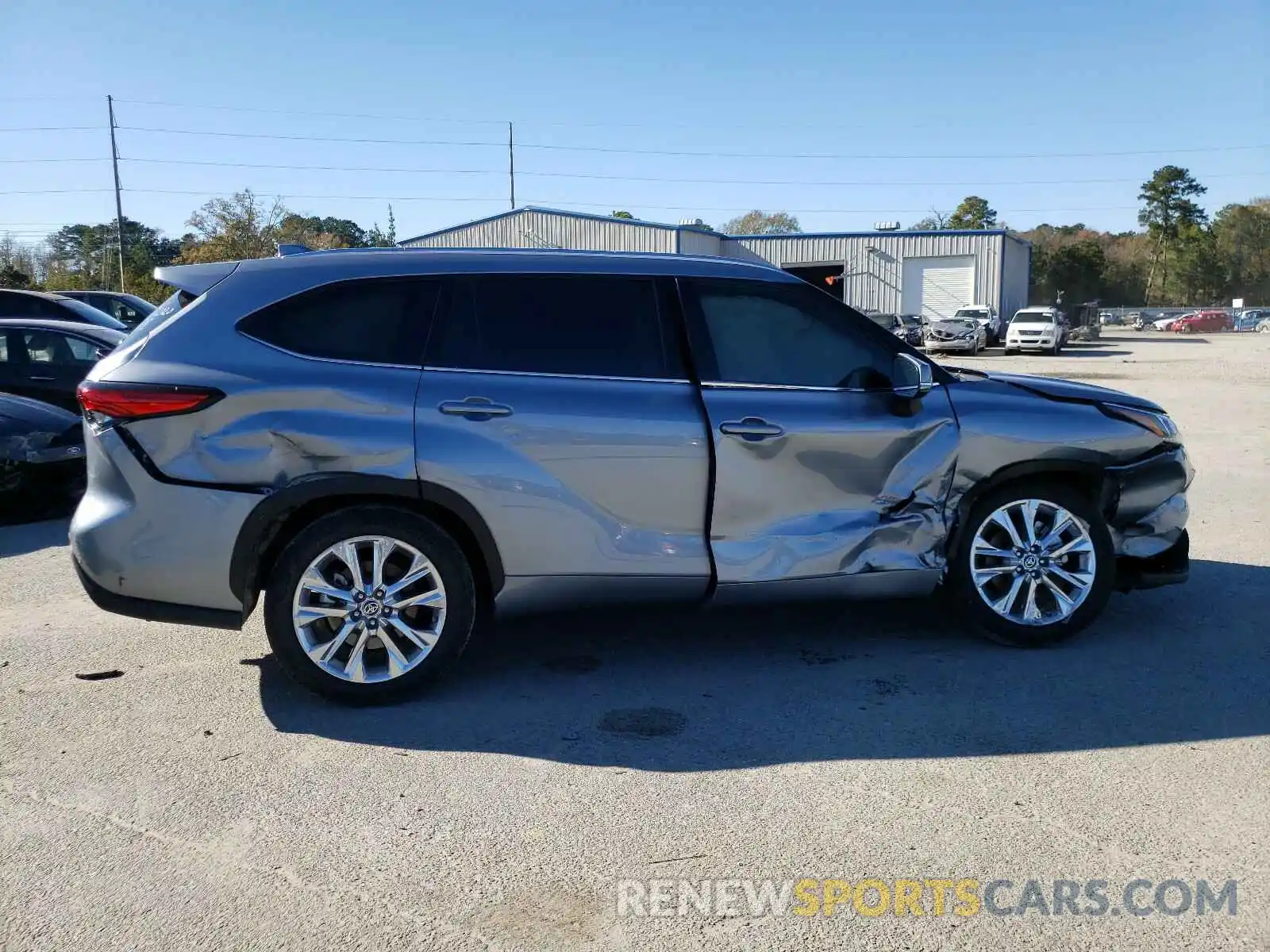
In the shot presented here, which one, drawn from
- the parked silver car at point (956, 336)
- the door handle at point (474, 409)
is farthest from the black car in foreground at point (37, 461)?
the parked silver car at point (956, 336)

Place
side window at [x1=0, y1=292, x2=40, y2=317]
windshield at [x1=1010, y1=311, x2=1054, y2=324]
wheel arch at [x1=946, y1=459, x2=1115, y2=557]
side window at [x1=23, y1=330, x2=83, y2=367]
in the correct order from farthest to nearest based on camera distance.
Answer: windshield at [x1=1010, y1=311, x2=1054, y2=324]
side window at [x1=0, y1=292, x2=40, y2=317]
side window at [x1=23, y1=330, x2=83, y2=367]
wheel arch at [x1=946, y1=459, x2=1115, y2=557]

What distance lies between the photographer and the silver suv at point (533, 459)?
14.1ft

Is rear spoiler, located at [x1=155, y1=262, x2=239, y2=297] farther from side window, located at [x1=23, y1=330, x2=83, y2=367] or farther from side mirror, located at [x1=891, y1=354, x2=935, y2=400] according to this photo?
side window, located at [x1=23, y1=330, x2=83, y2=367]

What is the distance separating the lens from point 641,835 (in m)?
3.36

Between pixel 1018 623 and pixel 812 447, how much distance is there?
4.52 ft

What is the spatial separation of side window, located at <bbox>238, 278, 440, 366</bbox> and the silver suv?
0.4 inches

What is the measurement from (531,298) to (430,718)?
186cm

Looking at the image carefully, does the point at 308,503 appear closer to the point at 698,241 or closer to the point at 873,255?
the point at 698,241

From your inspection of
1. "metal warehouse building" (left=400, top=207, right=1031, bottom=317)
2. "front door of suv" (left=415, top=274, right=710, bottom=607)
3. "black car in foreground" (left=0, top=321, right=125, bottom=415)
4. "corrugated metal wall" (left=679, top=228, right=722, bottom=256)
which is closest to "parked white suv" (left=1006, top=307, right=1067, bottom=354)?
"metal warehouse building" (left=400, top=207, right=1031, bottom=317)

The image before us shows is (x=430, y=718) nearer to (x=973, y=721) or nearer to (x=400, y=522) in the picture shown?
(x=400, y=522)

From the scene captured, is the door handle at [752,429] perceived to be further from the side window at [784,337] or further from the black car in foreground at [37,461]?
the black car in foreground at [37,461]

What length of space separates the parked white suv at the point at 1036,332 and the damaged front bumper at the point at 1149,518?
34.4 m

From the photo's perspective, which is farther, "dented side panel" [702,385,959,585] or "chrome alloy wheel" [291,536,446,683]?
"dented side panel" [702,385,959,585]

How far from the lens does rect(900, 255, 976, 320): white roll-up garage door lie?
4941cm
